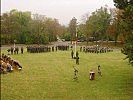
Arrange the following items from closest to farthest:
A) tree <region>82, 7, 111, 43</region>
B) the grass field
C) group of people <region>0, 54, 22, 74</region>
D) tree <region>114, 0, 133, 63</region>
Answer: the grass field
tree <region>114, 0, 133, 63</region>
group of people <region>0, 54, 22, 74</region>
tree <region>82, 7, 111, 43</region>

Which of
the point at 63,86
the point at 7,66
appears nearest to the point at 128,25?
the point at 63,86

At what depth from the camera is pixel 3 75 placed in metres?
22.4

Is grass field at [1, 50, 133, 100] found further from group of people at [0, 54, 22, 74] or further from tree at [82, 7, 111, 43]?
tree at [82, 7, 111, 43]

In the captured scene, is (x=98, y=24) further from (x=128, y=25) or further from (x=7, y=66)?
(x=128, y=25)

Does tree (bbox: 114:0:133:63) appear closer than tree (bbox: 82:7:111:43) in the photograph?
Yes

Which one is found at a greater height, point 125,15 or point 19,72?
point 125,15

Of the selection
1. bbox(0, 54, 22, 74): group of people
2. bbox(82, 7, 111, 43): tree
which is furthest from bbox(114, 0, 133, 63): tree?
bbox(82, 7, 111, 43): tree

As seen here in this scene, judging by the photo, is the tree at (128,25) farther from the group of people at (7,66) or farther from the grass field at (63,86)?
the group of people at (7,66)

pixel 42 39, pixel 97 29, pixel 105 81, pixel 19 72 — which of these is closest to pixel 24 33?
pixel 42 39

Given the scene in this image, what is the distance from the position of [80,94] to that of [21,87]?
437 centimetres

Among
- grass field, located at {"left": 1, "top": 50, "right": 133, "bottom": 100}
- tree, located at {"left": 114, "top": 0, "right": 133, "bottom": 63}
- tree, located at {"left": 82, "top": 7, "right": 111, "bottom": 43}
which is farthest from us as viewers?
tree, located at {"left": 82, "top": 7, "right": 111, "bottom": 43}

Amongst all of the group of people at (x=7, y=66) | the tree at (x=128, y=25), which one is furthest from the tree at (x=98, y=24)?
the tree at (x=128, y=25)

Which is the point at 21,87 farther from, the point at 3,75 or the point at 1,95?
the point at 3,75

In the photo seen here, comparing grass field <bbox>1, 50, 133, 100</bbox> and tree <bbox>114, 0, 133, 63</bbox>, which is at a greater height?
tree <bbox>114, 0, 133, 63</bbox>
